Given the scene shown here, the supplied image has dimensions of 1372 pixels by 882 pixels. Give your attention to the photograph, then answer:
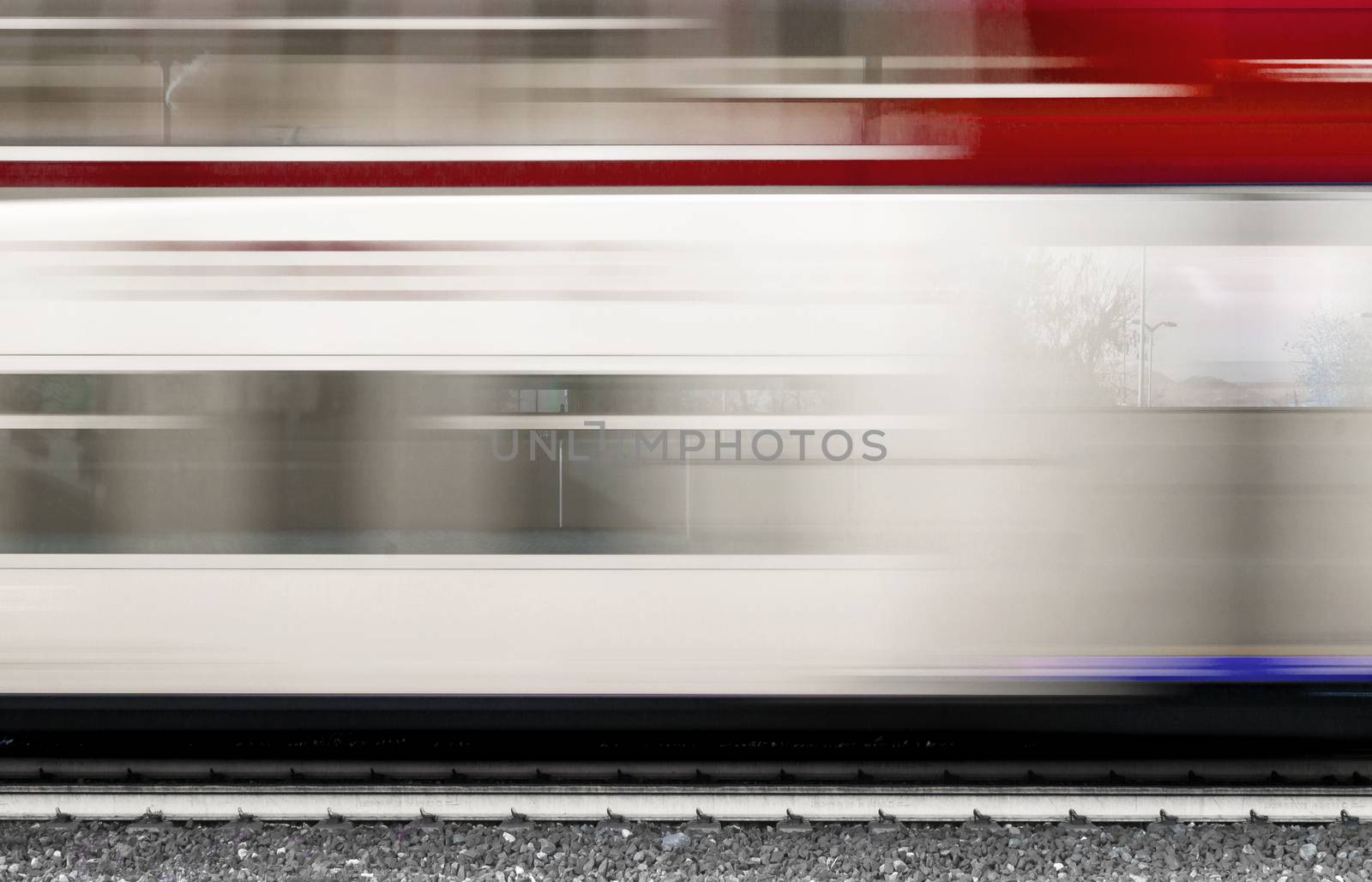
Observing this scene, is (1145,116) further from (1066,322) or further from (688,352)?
(688,352)

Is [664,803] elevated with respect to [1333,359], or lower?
lower

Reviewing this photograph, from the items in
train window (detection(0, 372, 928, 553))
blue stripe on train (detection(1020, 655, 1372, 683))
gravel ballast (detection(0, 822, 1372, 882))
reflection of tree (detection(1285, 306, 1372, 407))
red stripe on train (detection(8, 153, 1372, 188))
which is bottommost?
gravel ballast (detection(0, 822, 1372, 882))

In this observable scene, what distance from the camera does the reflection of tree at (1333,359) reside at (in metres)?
2.25

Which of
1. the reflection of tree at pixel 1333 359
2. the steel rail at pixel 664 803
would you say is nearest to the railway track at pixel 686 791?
the steel rail at pixel 664 803

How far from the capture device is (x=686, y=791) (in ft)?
8.99

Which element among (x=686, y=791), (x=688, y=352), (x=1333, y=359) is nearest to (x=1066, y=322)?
(x=1333, y=359)

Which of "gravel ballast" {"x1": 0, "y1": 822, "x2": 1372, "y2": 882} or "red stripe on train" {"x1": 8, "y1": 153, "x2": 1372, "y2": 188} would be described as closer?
"red stripe on train" {"x1": 8, "y1": 153, "x2": 1372, "y2": 188}

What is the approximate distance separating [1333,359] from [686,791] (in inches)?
87.2

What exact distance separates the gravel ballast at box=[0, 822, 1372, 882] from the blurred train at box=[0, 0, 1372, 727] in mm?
509

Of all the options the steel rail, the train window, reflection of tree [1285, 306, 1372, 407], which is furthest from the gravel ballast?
reflection of tree [1285, 306, 1372, 407]

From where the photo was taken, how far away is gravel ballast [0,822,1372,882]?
7.98 feet

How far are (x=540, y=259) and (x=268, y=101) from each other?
0.88 meters

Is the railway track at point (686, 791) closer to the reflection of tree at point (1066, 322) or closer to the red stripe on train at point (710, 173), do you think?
the reflection of tree at point (1066, 322)

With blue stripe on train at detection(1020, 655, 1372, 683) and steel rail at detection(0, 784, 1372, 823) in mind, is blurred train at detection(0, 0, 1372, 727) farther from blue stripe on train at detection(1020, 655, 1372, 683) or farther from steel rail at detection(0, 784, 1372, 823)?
steel rail at detection(0, 784, 1372, 823)
